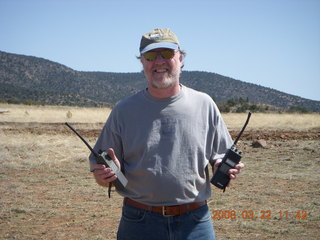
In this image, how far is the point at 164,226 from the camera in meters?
2.70

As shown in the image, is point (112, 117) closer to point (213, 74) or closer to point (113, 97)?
point (113, 97)

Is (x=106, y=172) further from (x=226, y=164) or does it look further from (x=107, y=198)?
(x=107, y=198)

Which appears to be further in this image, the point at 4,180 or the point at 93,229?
the point at 4,180

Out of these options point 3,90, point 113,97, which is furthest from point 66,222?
point 113,97

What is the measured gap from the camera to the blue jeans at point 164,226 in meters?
2.70

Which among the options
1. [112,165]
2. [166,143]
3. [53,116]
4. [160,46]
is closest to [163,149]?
[166,143]

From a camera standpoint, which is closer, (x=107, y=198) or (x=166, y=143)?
(x=166, y=143)

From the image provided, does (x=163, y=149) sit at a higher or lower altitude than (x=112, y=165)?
higher

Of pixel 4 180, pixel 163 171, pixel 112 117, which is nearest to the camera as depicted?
pixel 163 171

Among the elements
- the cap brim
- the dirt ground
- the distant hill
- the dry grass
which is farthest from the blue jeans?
the distant hill

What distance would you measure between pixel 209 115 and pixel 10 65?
8715cm

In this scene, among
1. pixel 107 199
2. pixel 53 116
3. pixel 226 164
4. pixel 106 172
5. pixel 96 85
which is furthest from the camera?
pixel 96 85

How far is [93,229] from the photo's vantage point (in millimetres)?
6148

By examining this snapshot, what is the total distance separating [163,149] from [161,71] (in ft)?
1.67
